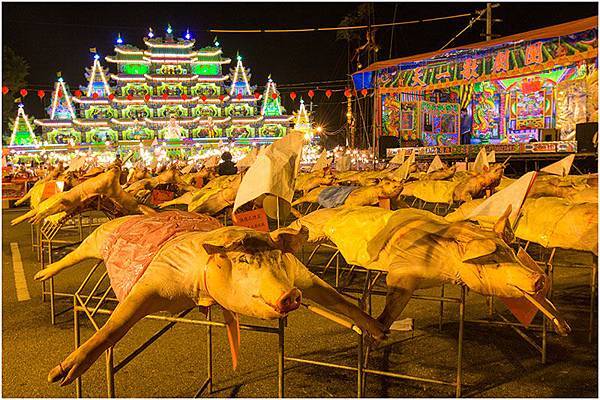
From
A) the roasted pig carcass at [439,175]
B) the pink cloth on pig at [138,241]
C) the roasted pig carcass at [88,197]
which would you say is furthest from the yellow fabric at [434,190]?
the pink cloth on pig at [138,241]

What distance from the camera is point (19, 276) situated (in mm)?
6945

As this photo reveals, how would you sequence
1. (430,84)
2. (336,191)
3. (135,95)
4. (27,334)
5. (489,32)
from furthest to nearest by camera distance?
(135,95), (489,32), (430,84), (336,191), (27,334)

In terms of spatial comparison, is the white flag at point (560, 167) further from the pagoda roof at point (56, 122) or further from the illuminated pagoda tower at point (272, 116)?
the pagoda roof at point (56, 122)

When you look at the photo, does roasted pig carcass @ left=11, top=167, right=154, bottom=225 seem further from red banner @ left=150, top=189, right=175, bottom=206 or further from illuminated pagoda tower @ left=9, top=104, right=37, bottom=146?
illuminated pagoda tower @ left=9, top=104, right=37, bottom=146

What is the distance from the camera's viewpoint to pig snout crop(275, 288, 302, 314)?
165cm

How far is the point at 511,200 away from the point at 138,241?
72.3 inches

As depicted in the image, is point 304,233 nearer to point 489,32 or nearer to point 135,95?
point 489,32

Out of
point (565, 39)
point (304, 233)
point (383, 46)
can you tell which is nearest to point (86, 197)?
point (304, 233)

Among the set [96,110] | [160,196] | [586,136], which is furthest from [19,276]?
[96,110]

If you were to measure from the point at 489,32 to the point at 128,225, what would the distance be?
17120 mm

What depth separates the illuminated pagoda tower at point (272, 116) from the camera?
137 feet

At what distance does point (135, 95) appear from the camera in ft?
132

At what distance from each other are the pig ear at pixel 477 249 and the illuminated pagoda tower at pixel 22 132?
43.7 m

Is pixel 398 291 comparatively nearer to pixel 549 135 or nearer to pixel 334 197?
pixel 334 197
